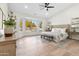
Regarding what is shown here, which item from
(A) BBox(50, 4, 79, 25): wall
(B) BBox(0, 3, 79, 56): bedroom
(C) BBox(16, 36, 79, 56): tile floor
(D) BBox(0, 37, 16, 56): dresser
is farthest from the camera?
(A) BBox(50, 4, 79, 25): wall

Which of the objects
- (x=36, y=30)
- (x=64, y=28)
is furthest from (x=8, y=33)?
(x=36, y=30)

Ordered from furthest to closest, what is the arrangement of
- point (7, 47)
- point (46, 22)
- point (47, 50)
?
point (46, 22) < point (47, 50) < point (7, 47)

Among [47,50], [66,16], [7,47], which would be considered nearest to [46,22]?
[66,16]

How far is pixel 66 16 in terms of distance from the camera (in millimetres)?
7965

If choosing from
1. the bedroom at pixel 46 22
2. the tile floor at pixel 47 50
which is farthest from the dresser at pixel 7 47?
the bedroom at pixel 46 22

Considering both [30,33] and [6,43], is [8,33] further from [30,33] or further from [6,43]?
[30,33]

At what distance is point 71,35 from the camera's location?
24.1 ft

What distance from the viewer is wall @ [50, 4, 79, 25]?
7165 millimetres

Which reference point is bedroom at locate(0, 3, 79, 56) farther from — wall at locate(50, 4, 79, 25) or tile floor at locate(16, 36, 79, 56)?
tile floor at locate(16, 36, 79, 56)

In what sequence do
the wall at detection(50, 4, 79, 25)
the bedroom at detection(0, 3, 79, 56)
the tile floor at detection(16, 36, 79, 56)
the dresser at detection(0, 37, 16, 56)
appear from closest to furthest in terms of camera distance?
the dresser at detection(0, 37, 16, 56)
the tile floor at detection(16, 36, 79, 56)
the bedroom at detection(0, 3, 79, 56)
the wall at detection(50, 4, 79, 25)

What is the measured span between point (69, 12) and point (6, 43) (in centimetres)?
712

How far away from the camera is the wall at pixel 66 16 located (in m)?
7.17

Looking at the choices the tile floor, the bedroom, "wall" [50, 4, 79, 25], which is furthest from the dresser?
"wall" [50, 4, 79, 25]

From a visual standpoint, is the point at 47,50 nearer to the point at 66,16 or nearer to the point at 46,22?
the point at 66,16
